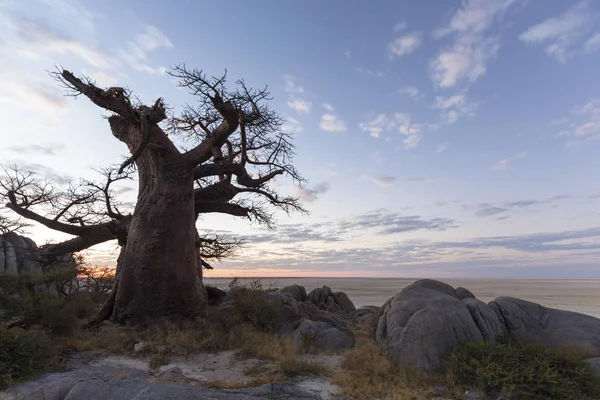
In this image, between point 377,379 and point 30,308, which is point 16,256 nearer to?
point 30,308

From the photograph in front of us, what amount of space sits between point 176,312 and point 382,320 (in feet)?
21.3

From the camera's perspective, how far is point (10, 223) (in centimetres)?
1466

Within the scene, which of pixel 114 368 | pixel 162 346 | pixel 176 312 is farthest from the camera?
pixel 176 312

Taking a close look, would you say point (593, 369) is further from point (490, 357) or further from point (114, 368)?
point (114, 368)

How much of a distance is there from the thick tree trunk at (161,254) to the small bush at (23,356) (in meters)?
3.89

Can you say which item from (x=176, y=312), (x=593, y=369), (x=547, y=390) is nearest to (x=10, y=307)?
(x=176, y=312)

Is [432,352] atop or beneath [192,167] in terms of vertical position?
beneath

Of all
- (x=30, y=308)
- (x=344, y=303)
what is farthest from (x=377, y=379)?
(x=344, y=303)

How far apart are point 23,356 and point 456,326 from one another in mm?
9321

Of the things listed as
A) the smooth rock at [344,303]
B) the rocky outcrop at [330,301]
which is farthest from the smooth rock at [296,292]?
the smooth rock at [344,303]

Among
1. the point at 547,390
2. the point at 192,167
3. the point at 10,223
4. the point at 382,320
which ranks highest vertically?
the point at 192,167

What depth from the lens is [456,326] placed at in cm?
891

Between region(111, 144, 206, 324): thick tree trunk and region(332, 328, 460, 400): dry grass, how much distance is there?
5897 mm

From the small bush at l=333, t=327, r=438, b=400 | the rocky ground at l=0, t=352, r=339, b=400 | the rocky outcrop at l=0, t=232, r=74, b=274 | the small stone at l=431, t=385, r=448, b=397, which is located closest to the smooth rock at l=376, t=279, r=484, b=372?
the small bush at l=333, t=327, r=438, b=400
